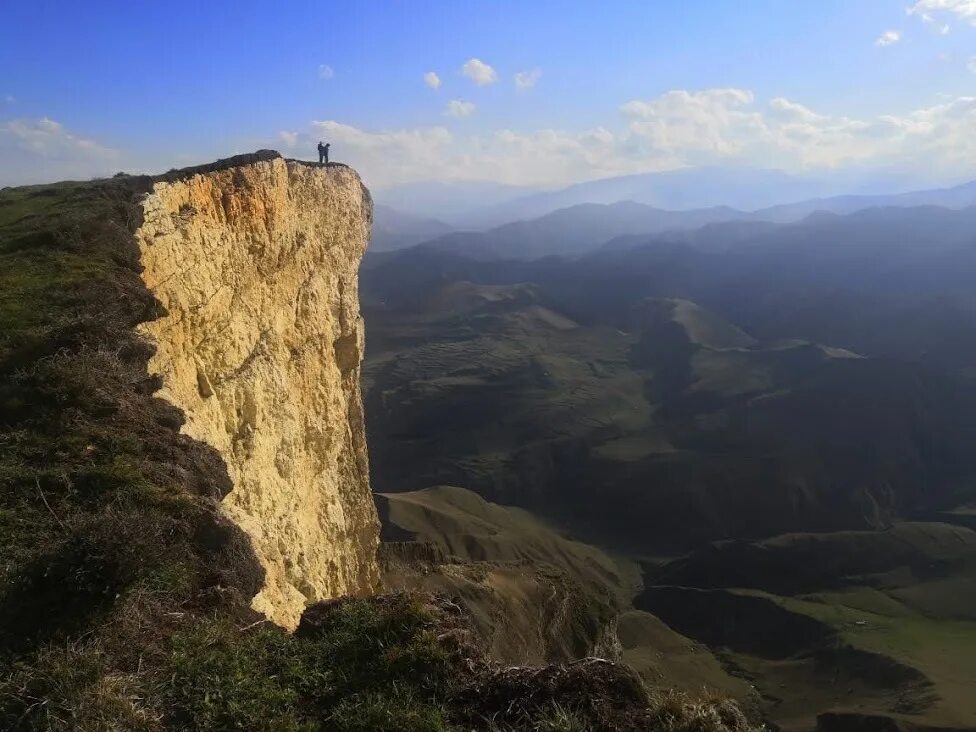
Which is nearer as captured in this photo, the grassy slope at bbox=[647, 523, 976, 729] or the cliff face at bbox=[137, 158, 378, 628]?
the cliff face at bbox=[137, 158, 378, 628]

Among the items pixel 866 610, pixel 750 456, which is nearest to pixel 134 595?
pixel 866 610

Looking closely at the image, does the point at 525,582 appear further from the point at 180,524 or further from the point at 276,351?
the point at 180,524

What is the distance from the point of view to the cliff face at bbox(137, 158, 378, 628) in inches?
439

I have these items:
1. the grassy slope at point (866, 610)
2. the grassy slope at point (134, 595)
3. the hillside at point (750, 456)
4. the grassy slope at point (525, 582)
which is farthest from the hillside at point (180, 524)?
the hillside at point (750, 456)

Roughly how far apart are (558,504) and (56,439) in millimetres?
51223

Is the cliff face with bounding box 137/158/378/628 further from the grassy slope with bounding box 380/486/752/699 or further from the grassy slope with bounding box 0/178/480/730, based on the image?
the grassy slope with bounding box 380/486/752/699

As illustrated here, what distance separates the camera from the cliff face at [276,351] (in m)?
11.1

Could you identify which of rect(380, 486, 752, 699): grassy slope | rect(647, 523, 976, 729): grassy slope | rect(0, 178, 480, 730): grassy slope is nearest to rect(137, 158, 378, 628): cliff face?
rect(0, 178, 480, 730): grassy slope

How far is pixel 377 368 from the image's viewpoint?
8362 cm

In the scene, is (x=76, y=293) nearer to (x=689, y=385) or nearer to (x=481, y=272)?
(x=689, y=385)

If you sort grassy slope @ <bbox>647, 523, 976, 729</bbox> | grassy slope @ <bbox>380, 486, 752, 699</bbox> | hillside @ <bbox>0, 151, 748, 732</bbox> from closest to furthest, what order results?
hillside @ <bbox>0, 151, 748, 732</bbox>
grassy slope @ <bbox>380, 486, 752, 699</bbox>
grassy slope @ <bbox>647, 523, 976, 729</bbox>

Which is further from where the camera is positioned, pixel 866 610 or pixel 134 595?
pixel 866 610

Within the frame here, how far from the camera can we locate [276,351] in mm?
15398

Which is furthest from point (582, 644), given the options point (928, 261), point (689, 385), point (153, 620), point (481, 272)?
point (481, 272)
